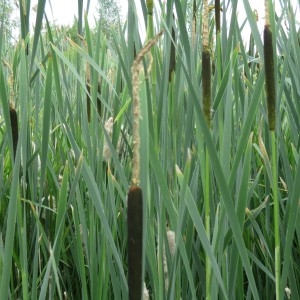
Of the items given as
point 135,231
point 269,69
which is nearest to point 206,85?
point 269,69

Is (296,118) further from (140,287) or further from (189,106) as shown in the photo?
(140,287)

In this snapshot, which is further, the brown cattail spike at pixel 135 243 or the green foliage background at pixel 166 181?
the green foliage background at pixel 166 181

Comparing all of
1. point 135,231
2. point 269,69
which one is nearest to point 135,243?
point 135,231

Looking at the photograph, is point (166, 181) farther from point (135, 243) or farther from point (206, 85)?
point (135, 243)

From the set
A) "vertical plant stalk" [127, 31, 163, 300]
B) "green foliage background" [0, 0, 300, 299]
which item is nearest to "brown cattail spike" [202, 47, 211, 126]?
"green foliage background" [0, 0, 300, 299]

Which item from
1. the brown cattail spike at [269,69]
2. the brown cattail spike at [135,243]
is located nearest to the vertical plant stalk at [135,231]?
the brown cattail spike at [135,243]

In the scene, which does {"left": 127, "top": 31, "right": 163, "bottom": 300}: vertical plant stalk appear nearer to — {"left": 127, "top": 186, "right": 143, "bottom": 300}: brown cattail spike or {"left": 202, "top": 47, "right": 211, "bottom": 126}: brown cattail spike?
{"left": 127, "top": 186, "right": 143, "bottom": 300}: brown cattail spike

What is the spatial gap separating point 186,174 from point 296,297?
0.92 ft

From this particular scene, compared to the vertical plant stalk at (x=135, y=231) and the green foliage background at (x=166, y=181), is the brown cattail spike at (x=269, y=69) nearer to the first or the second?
the green foliage background at (x=166, y=181)

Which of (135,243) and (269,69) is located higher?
(269,69)

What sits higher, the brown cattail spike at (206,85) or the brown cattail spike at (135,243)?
the brown cattail spike at (206,85)

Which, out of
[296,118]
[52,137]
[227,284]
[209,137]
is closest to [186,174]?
[209,137]

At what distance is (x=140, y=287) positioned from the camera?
0.30 m

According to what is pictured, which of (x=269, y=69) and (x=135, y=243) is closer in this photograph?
(x=135, y=243)
